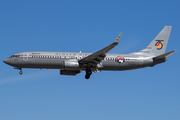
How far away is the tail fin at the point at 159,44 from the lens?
5489 cm

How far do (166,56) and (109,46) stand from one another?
11.8 m

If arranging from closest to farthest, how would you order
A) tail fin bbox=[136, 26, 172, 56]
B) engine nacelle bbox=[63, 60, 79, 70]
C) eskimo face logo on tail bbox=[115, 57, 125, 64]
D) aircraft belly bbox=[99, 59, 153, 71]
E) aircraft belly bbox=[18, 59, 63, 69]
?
engine nacelle bbox=[63, 60, 79, 70] < aircraft belly bbox=[18, 59, 63, 69] < aircraft belly bbox=[99, 59, 153, 71] < eskimo face logo on tail bbox=[115, 57, 125, 64] < tail fin bbox=[136, 26, 172, 56]

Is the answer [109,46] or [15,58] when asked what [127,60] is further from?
[15,58]

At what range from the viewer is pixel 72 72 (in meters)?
54.1

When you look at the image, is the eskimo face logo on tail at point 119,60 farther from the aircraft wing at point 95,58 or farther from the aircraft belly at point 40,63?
the aircraft belly at point 40,63

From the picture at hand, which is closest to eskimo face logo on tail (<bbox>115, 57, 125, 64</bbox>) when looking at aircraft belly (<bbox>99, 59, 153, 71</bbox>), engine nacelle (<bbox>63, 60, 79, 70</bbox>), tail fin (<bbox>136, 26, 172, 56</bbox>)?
aircraft belly (<bbox>99, 59, 153, 71</bbox>)

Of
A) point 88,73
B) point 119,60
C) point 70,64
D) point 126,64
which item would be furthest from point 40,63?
point 126,64

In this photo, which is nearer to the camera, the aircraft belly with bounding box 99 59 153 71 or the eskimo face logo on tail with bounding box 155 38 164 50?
the aircraft belly with bounding box 99 59 153 71

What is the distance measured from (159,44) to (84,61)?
14972mm

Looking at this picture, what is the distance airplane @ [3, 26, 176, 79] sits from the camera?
162 ft

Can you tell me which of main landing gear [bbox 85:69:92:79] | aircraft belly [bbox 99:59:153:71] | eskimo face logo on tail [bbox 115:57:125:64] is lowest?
main landing gear [bbox 85:69:92:79]

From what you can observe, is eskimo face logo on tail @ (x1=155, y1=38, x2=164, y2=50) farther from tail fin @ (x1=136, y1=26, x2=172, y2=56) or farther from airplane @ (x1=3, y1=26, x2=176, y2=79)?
airplane @ (x1=3, y1=26, x2=176, y2=79)

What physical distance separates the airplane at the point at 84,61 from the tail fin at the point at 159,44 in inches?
20.7

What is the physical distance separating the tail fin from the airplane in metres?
0.53
